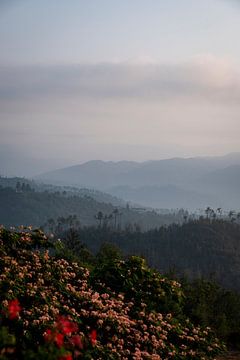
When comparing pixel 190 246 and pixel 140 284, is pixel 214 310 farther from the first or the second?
pixel 190 246

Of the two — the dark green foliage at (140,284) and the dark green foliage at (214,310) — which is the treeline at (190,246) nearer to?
the dark green foliage at (214,310)

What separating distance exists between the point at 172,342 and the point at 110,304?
1705mm

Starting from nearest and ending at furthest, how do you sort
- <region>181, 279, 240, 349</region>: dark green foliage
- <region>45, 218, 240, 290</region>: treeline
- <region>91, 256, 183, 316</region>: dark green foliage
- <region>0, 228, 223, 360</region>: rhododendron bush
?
1. <region>0, 228, 223, 360</region>: rhododendron bush
2. <region>91, 256, 183, 316</region>: dark green foliage
3. <region>181, 279, 240, 349</region>: dark green foliage
4. <region>45, 218, 240, 290</region>: treeline

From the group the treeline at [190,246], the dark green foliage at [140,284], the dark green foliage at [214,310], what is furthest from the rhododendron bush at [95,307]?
the treeline at [190,246]

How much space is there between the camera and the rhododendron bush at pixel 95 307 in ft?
27.0

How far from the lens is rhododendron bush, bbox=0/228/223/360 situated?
8.22 metres

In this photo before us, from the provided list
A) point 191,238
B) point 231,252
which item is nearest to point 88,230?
point 191,238

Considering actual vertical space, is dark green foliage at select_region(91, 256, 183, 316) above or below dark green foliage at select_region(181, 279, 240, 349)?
above

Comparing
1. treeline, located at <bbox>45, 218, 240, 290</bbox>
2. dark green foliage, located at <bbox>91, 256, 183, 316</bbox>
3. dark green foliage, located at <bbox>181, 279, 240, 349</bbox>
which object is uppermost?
dark green foliage, located at <bbox>91, 256, 183, 316</bbox>

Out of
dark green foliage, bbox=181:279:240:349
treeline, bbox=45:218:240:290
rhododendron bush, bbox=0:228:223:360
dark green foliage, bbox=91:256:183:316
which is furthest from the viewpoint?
treeline, bbox=45:218:240:290

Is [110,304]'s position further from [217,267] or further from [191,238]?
[191,238]

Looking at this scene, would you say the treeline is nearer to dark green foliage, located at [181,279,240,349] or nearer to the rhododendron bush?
dark green foliage, located at [181,279,240,349]

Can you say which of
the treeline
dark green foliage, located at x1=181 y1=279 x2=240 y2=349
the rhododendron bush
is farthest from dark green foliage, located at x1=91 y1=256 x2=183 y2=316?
the treeline

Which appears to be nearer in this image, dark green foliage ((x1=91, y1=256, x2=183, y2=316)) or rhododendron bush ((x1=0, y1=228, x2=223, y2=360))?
rhododendron bush ((x1=0, y1=228, x2=223, y2=360))
